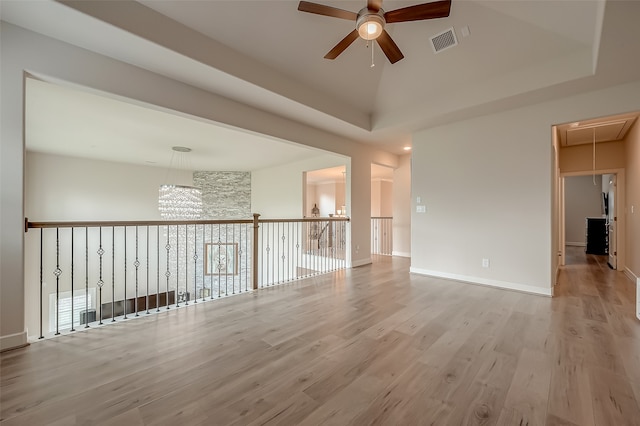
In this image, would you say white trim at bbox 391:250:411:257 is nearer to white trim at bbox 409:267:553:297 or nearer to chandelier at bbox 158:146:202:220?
white trim at bbox 409:267:553:297

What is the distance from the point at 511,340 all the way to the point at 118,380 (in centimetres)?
324

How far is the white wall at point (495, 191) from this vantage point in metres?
3.64

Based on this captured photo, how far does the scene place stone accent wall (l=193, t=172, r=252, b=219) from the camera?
9.47 m

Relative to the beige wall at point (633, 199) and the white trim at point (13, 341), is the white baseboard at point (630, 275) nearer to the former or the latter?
the beige wall at point (633, 199)

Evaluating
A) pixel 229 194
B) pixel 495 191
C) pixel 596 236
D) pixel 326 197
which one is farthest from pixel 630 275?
pixel 229 194

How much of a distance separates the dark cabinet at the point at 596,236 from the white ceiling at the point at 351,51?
6100mm

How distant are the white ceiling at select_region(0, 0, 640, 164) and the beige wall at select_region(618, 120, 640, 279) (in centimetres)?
201

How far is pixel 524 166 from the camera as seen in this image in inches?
152

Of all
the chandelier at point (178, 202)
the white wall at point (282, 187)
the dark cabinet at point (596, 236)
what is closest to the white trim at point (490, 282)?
the white wall at point (282, 187)

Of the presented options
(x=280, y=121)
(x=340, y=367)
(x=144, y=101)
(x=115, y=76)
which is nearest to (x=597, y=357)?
(x=340, y=367)

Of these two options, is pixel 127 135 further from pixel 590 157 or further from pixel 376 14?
pixel 590 157

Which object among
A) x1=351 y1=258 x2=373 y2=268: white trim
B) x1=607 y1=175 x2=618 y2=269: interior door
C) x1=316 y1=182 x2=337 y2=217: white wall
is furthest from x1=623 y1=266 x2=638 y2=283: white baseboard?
x1=316 y1=182 x2=337 y2=217: white wall

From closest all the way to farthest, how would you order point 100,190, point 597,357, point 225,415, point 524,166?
point 225,415, point 597,357, point 524,166, point 100,190

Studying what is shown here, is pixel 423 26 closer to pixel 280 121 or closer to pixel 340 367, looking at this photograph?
pixel 280 121
